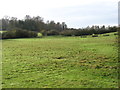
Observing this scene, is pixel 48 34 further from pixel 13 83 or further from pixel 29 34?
pixel 13 83

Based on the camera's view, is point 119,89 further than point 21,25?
No

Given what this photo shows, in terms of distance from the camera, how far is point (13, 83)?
8453mm

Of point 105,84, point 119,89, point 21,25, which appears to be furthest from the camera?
point 21,25

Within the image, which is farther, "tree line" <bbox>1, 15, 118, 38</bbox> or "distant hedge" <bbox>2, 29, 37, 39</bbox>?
"tree line" <bbox>1, 15, 118, 38</bbox>

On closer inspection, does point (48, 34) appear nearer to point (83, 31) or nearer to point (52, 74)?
point (83, 31)

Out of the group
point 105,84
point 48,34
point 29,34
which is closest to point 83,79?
point 105,84

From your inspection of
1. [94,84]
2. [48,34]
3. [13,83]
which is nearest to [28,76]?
[13,83]

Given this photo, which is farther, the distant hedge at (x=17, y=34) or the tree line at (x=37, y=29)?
the tree line at (x=37, y=29)

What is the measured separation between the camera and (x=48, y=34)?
92375 mm

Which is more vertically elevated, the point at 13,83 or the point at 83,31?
the point at 83,31

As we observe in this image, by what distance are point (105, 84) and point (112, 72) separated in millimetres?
2539

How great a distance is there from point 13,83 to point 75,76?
3.78m

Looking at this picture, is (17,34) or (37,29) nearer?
(17,34)

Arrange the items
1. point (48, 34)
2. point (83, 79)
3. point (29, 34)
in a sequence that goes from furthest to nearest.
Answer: point (48, 34)
point (29, 34)
point (83, 79)
